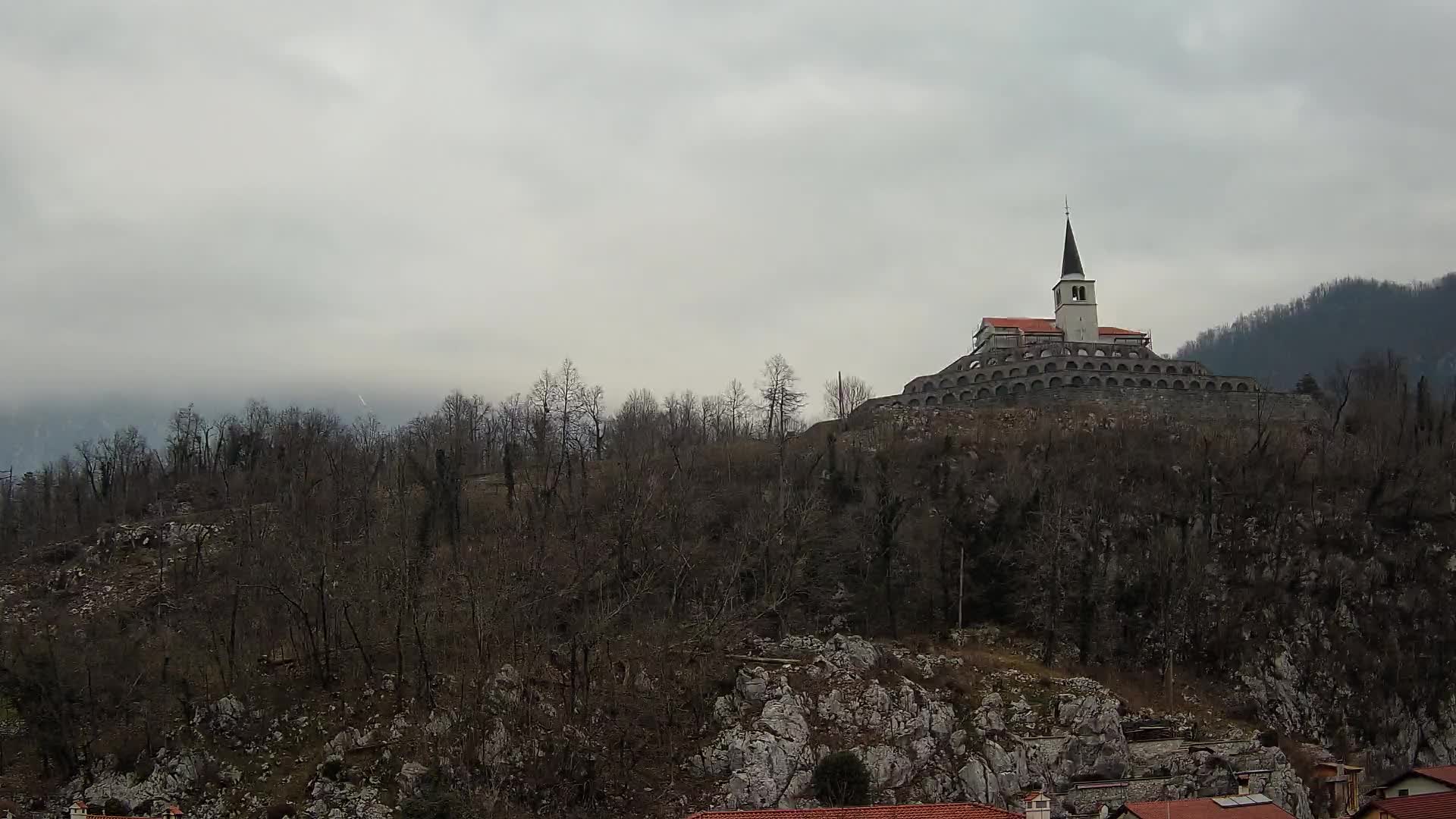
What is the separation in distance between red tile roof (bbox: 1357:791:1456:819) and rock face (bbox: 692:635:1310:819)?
5.97m

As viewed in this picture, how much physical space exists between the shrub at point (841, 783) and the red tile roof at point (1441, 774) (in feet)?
58.7

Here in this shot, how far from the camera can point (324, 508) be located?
54.0 meters

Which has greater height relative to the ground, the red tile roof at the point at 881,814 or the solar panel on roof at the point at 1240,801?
the red tile roof at the point at 881,814

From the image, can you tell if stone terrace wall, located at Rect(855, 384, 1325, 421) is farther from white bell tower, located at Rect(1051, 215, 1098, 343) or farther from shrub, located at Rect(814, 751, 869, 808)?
shrub, located at Rect(814, 751, 869, 808)

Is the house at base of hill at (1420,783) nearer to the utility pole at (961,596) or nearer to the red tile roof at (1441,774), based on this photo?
the red tile roof at (1441,774)

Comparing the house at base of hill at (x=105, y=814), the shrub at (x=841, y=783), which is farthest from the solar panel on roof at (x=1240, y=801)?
the house at base of hill at (x=105, y=814)

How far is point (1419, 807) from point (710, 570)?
95.8 ft

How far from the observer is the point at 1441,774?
34.5 m

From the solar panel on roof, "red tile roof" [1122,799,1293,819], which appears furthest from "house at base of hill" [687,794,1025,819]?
the solar panel on roof

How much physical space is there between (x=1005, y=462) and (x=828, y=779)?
92.6 ft

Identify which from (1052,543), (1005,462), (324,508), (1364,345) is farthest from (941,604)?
(1364,345)

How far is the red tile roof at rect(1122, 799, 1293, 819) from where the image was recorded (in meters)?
28.4

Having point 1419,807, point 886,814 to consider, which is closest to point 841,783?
point 886,814

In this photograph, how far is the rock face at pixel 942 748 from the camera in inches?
1428
